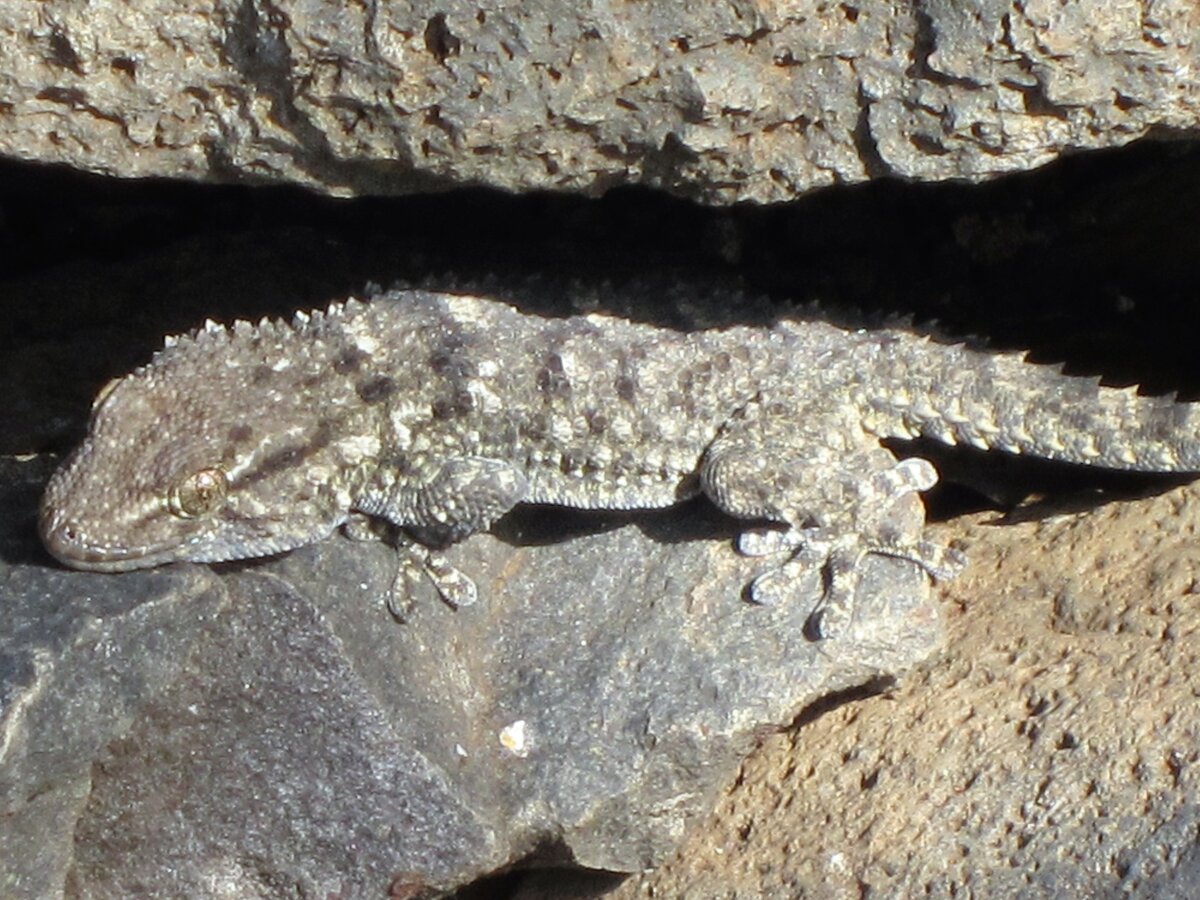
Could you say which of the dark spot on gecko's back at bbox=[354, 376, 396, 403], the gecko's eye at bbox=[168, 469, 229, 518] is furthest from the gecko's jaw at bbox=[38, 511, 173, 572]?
the dark spot on gecko's back at bbox=[354, 376, 396, 403]

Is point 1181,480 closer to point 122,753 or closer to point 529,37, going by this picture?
point 529,37

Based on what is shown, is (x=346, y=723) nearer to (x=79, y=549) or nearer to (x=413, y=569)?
(x=413, y=569)

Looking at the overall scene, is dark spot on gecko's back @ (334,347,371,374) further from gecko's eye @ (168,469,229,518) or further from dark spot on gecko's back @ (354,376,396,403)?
gecko's eye @ (168,469,229,518)

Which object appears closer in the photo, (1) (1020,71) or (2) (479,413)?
(1) (1020,71)

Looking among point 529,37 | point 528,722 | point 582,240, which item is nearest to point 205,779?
point 528,722

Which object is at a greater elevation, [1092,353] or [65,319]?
[1092,353]

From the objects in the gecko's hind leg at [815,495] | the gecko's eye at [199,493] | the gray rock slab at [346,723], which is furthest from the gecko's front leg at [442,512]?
the gecko's hind leg at [815,495]

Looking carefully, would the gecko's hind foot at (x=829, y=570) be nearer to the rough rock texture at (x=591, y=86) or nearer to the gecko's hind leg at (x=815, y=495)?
the gecko's hind leg at (x=815, y=495)
